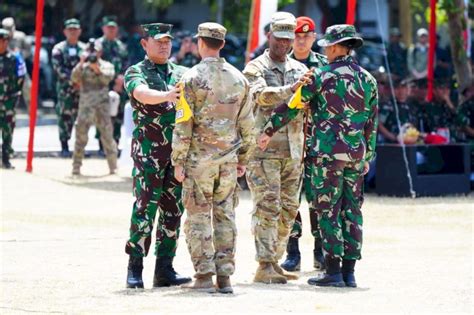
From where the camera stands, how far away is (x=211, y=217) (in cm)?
995

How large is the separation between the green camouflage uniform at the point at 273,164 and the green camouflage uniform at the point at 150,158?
721 mm

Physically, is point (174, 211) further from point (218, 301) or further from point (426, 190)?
point (426, 190)

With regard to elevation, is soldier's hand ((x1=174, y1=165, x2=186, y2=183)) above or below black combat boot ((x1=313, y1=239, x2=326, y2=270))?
above

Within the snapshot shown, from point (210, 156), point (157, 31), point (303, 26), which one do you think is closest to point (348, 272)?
point (210, 156)

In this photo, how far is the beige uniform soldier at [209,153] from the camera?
973cm

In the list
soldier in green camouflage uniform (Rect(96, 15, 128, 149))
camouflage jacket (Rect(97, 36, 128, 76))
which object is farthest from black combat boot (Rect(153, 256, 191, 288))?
camouflage jacket (Rect(97, 36, 128, 76))

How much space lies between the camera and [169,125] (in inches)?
397

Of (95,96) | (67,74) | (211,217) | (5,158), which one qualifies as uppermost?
(67,74)

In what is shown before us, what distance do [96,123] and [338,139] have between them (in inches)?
366

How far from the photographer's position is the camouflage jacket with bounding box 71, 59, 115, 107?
754 inches

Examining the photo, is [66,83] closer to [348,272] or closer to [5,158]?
[5,158]

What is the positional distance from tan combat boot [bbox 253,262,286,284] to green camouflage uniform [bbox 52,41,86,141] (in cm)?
1063

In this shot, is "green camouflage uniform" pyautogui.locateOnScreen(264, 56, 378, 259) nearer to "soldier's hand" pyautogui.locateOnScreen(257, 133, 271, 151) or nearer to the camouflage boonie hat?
"soldier's hand" pyautogui.locateOnScreen(257, 133, 271, 151)

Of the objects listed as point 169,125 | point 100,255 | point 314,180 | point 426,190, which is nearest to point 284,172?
point 314,180
